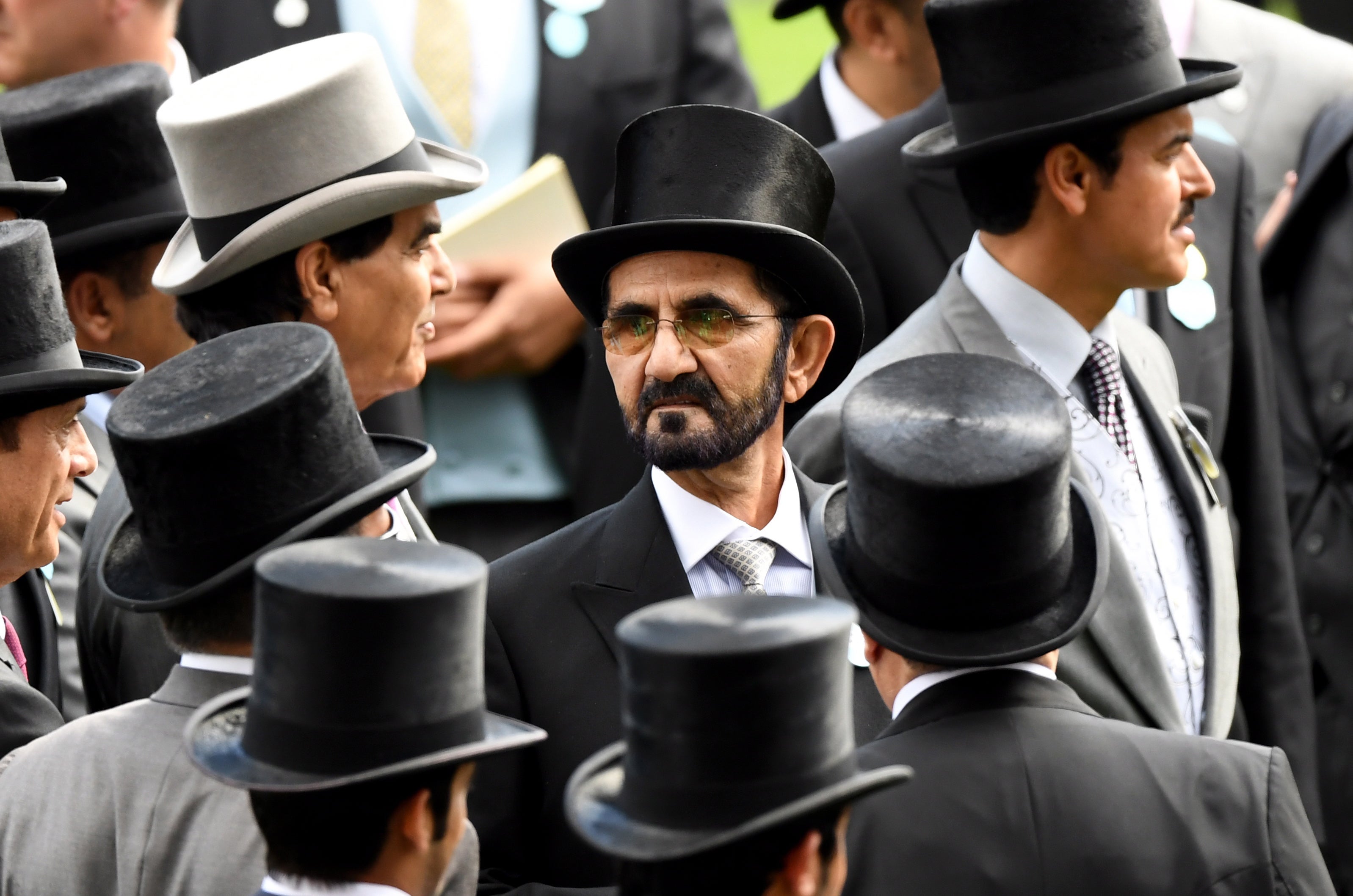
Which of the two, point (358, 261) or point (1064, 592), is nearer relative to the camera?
point (1064, 592)

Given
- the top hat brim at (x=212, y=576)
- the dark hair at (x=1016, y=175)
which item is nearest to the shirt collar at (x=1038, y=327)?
the dark hair at (x=1016, y=175)

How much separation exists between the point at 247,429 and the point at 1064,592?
1378 mm

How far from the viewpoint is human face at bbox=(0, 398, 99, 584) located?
3.72m

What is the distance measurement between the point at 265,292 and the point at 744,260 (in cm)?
109

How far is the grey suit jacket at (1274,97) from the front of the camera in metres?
6.80

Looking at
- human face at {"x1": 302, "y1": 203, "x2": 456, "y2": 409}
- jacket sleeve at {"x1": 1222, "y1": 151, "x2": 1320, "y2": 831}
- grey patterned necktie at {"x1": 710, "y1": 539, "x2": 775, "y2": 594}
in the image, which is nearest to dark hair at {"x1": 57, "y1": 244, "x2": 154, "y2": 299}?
human face at {"x1": 302, "y1": 203, "x2": 456, "y2": 409}

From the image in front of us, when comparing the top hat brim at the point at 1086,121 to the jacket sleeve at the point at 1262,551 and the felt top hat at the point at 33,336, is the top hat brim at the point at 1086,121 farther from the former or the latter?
the felt top hat at the point at 33,336

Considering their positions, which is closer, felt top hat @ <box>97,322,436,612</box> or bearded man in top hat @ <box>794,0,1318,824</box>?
felt top hat @ <box>97,322,436,612</box>

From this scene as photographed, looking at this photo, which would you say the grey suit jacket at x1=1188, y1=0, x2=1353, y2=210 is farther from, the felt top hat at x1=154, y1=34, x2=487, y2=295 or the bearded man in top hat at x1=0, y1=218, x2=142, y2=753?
the bearded man in top hat at x1=0, y1=218, x2=142, y2=753

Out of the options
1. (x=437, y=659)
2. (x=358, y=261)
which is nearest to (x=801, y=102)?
(x=358, y=261)

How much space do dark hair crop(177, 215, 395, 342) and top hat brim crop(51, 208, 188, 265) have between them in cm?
42

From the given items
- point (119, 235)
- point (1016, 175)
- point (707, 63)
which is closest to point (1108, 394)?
point (1016, 175)

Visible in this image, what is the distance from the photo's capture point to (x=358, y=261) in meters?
4.41

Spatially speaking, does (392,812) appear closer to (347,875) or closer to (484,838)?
(347,875)
